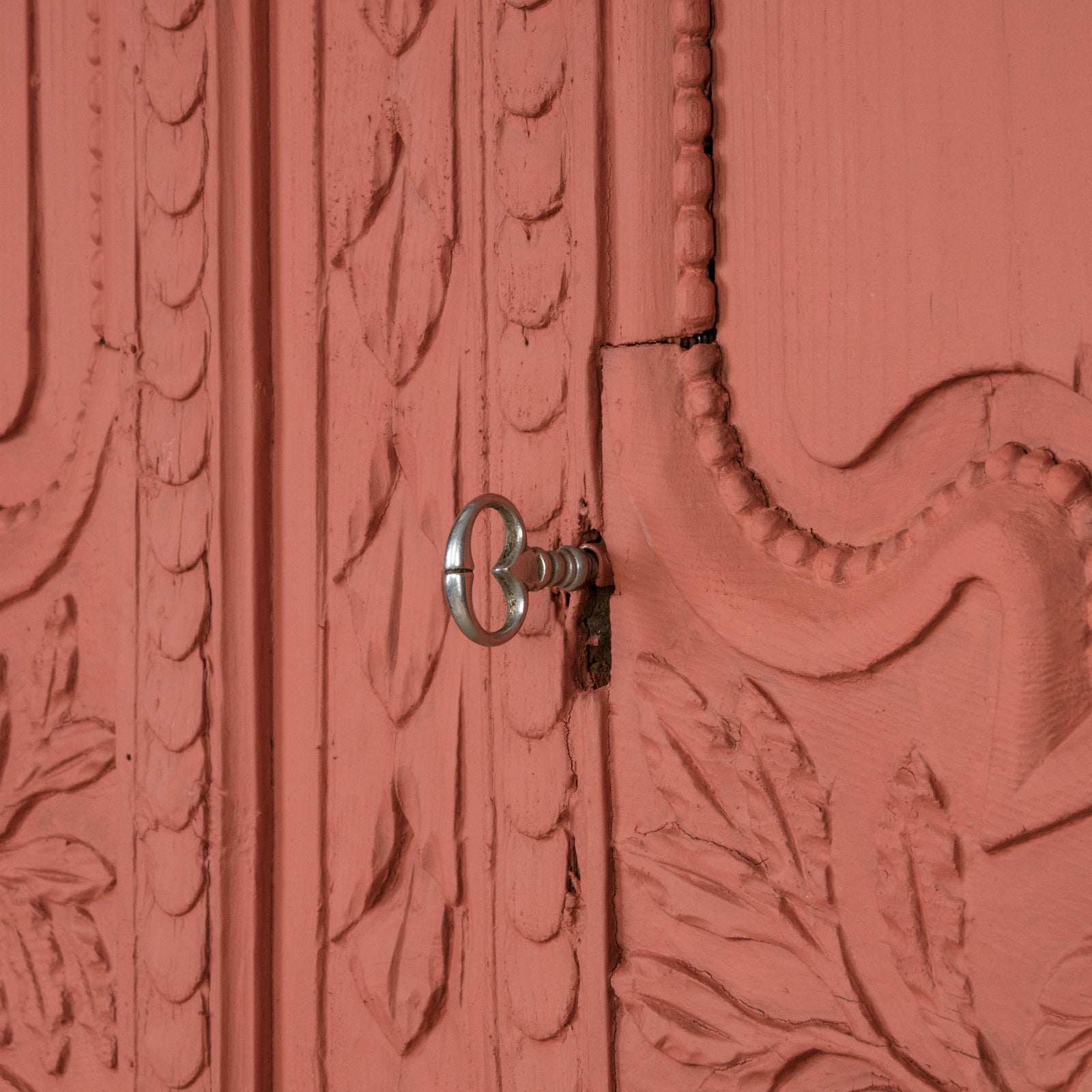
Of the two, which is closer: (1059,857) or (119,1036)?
(1059,857)

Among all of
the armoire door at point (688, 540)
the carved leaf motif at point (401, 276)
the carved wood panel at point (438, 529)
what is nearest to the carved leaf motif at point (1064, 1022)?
the armoire door at point (688, 540)

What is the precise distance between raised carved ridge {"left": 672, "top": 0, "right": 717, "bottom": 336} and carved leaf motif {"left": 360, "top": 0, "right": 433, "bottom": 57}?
7.5 inches

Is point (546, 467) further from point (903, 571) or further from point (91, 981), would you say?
point (91, 981)

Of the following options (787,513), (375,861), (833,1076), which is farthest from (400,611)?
(833,1076)

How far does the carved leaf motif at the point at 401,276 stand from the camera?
0.73 metres

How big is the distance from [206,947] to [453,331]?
490 millimetres

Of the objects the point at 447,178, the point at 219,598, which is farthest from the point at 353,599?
the point at 447,178

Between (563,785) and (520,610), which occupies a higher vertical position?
(520,610)

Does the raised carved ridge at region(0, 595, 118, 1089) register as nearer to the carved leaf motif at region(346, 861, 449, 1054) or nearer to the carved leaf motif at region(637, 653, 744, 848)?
the carved leaf motif at region(346, 861, 449, 1054)

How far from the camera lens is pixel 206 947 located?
2.70 ft

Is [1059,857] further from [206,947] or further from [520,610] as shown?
Result: [206,947]

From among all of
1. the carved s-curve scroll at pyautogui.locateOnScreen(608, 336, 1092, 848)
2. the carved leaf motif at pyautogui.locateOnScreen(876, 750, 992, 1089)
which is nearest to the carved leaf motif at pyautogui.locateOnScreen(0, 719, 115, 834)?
the carved s-curve scroll at pyautogui.locateOnScreen(608, 336, 1092, 848)

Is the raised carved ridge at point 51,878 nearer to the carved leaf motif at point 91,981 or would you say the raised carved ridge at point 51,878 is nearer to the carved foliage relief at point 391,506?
the carved leaf motif at point 91,981

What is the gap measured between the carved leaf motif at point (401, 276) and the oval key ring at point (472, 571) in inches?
6.6
